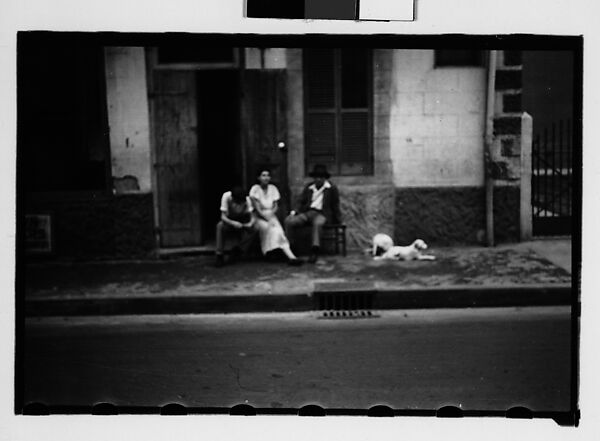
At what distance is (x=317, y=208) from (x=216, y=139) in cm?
236

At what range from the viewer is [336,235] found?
8672 mm

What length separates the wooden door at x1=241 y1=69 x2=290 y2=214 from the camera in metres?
9.16

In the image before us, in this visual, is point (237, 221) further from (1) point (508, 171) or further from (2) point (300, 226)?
(1) point (508, 171)

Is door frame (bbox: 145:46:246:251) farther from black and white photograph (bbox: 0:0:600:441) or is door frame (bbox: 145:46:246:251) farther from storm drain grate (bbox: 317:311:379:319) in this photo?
storm drain grate (bbox: 317:311:379:319)

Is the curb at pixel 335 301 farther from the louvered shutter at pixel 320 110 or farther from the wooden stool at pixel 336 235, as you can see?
the louvered shutter at pixel 320 110

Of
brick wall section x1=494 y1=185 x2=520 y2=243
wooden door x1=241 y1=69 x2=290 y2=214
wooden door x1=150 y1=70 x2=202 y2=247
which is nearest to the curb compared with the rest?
brick wall section x1=494 y1=185 x2=520 y2=243

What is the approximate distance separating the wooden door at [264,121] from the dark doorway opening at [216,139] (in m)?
0.26

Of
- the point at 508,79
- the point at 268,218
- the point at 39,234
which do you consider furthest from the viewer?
the point at 508,79

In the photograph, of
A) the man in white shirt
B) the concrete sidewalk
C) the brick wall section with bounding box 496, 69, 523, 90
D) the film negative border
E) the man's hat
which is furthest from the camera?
the man's hat

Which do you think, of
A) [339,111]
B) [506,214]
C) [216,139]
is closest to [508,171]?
[506,214]

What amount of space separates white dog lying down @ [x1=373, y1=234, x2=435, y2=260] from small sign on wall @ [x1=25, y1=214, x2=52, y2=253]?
3.39 m

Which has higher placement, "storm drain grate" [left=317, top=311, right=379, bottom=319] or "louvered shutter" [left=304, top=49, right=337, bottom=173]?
"louvered shutter" [left=304, top=49, right=337, bottom=173]

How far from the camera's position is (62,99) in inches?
306

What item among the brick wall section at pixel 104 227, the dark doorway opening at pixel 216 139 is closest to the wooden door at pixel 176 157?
the dark doorway opening at pixel 216 139
